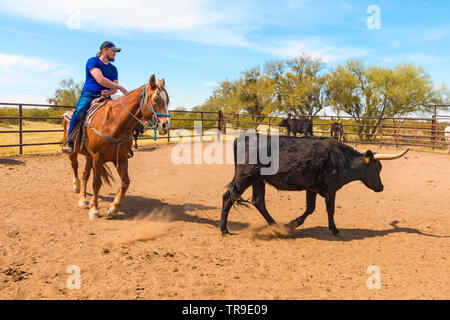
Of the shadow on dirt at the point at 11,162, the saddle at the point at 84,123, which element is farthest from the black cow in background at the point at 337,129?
the saddle at the point at 84,123

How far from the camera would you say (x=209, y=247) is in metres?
4.21

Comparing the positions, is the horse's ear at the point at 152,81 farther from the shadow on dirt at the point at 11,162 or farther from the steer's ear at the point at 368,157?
the shadow on dirt at the point at 11,162

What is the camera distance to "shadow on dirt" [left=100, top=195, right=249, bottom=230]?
5426mm

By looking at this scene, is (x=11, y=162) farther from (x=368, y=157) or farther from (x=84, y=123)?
(x=368, y=157)

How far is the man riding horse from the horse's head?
0.89 metres

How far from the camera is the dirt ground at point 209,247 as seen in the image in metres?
3.09

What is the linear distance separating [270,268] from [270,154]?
1737 mm

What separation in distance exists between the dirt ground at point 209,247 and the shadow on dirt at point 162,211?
0.02 metres

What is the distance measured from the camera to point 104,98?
222 inches

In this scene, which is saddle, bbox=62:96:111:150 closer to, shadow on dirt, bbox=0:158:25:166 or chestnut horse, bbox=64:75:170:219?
chestnut horse, bbox=64:75:170:219

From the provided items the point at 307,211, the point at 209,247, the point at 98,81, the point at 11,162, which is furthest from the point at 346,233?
the point at 11,162
